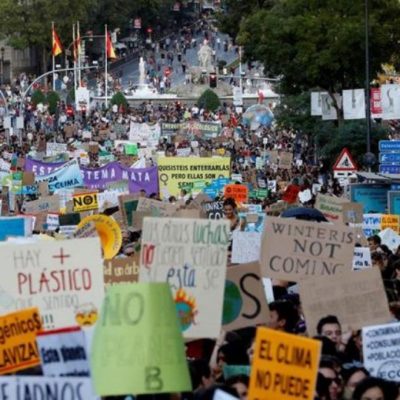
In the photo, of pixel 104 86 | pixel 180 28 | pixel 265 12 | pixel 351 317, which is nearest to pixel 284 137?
pixel 265 12

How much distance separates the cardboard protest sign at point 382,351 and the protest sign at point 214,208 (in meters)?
13.9

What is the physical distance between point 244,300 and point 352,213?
37.4 ft

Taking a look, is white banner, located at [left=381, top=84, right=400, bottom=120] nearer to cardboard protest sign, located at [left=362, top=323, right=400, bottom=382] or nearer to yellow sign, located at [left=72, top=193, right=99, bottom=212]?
yellow sign, located at [left=72, top=193, right=99, bottom=212]

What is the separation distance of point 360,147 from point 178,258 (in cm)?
3592

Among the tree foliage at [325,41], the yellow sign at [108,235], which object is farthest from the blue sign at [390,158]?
the yellow sign at [108,235]

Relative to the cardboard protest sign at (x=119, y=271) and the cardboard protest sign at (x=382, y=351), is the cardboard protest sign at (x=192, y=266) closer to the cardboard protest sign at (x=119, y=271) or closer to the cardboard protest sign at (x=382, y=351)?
the cardboard protest sign at (x=382, y=351)

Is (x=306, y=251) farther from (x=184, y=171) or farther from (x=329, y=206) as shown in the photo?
(x=184, y=171)

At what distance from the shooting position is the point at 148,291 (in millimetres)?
11344

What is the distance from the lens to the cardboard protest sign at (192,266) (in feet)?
45.2

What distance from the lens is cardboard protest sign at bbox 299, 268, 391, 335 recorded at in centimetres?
1489


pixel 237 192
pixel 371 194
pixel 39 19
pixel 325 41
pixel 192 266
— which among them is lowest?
pixel 371 194

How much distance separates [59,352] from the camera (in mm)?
11695

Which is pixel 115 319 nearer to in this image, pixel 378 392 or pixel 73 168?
pixel 378 392

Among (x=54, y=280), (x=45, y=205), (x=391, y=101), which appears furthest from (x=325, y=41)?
(x=54, y=280)
